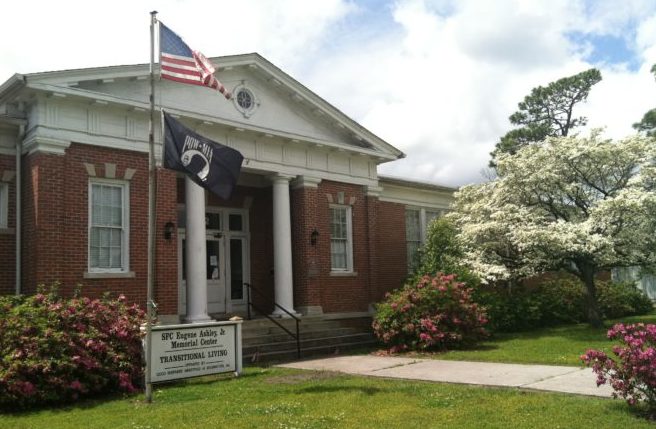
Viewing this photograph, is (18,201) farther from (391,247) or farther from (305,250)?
(391,247)

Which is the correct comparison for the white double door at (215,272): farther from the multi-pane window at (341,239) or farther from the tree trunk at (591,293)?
the tree trunk at (591,293)

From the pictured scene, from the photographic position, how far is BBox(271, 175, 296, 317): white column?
1656 centimetres

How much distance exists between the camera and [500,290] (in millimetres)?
20344

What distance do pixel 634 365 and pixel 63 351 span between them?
765 cm

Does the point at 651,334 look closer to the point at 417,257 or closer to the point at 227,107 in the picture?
the point at 227,107

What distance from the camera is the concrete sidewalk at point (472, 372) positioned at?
9297 mm

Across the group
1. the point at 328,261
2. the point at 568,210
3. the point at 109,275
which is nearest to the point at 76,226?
the point at 109,275

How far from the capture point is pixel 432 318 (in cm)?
1493

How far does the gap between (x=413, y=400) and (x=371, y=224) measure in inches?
422

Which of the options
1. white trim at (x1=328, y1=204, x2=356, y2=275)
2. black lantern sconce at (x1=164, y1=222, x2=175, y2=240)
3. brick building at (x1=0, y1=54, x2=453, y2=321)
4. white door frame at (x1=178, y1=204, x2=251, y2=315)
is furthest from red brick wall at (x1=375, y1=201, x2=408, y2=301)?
black lantern sconce at (x1=164, y1=222, x2=175, y2=240)

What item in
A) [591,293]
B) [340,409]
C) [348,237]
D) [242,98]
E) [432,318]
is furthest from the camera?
[348,237]

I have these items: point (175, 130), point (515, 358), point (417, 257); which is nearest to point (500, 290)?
point (417, 257)

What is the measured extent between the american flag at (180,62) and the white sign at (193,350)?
3868 mm

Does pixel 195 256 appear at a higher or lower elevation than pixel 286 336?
higher
